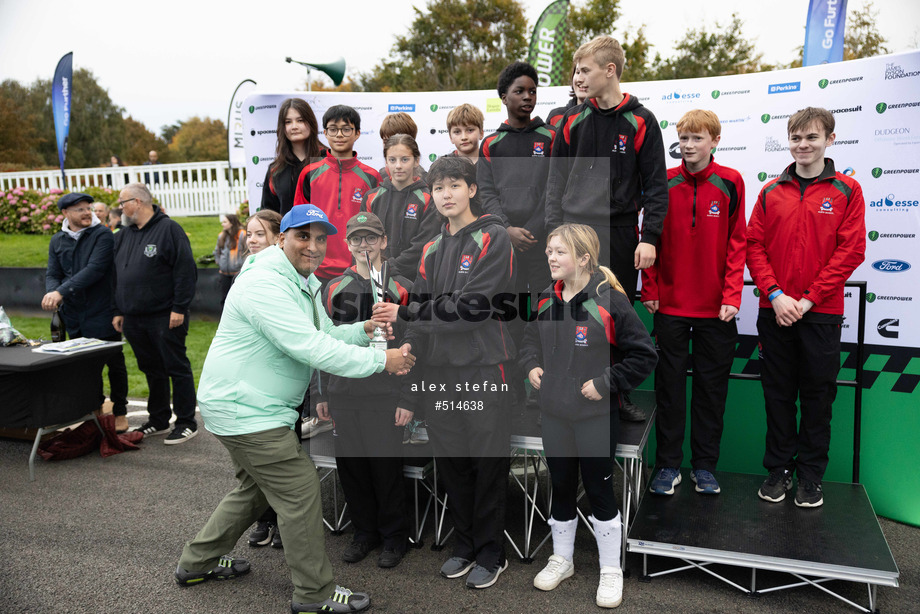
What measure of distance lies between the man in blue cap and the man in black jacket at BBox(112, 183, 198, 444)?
8.91 ft

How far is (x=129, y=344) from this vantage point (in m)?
7.90

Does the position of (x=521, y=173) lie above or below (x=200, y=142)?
below

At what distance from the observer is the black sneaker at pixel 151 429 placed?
18.1ft

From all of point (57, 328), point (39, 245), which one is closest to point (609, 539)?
point (57, 328)

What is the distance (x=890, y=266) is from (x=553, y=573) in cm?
272

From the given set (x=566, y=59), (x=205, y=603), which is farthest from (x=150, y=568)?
(x=566, y=59)

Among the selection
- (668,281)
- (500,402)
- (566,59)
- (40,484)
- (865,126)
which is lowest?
(40,484)

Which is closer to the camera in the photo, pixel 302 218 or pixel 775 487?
pixel 302 218

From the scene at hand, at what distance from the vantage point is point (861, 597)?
2967mm

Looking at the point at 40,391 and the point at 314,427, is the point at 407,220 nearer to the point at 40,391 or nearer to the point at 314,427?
the point at 314,427

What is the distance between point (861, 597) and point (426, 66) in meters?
21.7

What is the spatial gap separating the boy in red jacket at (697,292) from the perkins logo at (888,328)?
1.07 m

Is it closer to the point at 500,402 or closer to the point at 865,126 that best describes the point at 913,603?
the point at 500,402

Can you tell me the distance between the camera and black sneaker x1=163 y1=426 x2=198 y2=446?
5316mm
